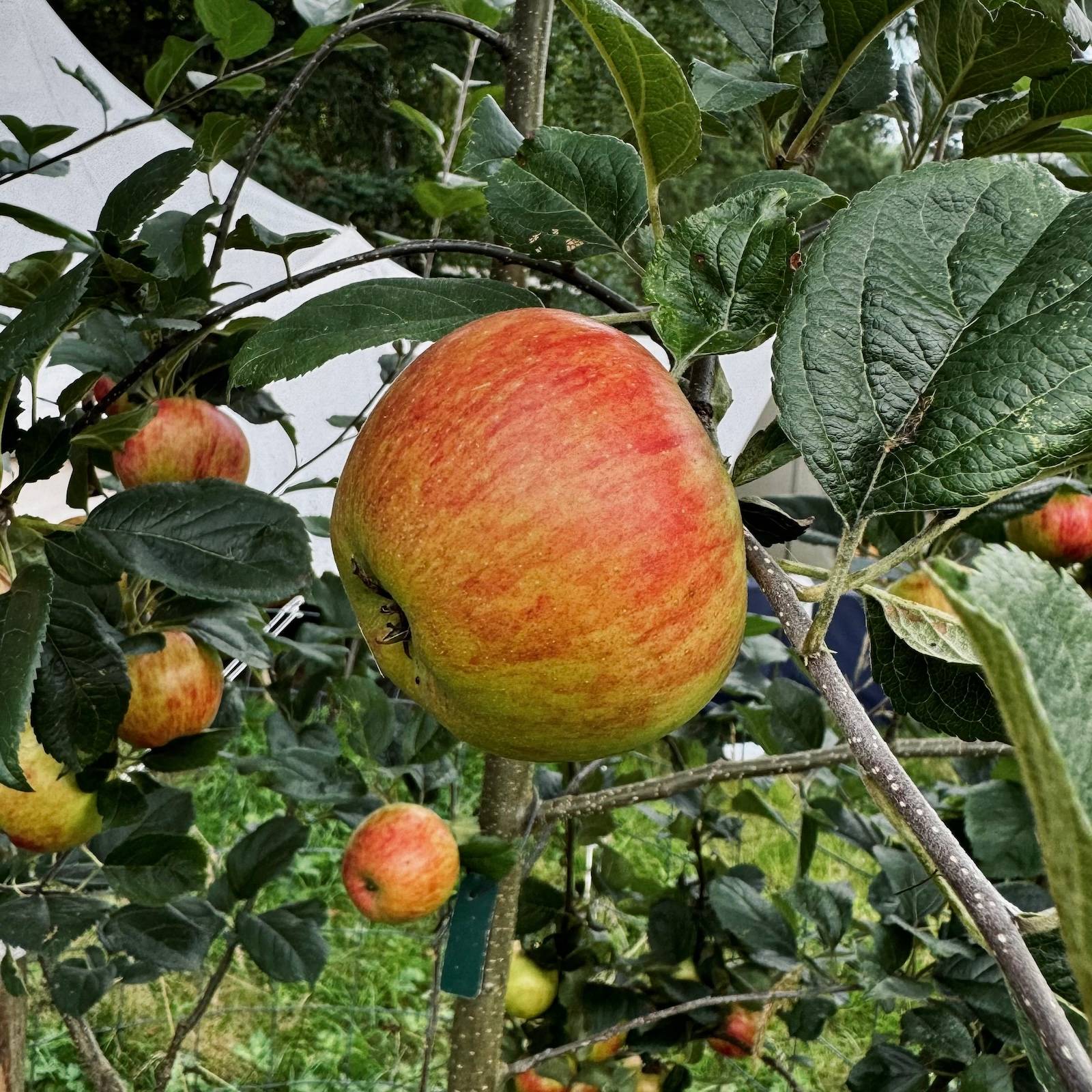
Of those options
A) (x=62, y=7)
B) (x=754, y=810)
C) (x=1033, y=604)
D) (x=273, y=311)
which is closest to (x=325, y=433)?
(x=273, y=311)

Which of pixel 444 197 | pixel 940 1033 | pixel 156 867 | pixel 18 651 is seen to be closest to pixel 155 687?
pixel 156 867

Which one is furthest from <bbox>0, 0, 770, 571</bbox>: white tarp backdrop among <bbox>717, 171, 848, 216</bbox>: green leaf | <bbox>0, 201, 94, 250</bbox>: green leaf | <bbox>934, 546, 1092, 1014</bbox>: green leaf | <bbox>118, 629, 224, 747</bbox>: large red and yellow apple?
<bbox>934, 546, 1092, 1014</bbox>: green leaf

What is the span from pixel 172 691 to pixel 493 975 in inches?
13.0

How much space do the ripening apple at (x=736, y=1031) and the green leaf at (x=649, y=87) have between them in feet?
2.99

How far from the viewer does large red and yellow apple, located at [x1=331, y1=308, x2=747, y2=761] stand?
36cm

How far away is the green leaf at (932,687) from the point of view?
1.33ft

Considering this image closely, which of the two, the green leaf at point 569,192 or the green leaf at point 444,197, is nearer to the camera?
the green leaf at point 569,192

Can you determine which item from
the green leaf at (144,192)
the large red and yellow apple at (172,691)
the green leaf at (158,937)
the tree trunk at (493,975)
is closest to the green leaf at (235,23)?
the green leaf at (144,192)

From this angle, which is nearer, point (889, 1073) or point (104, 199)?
point (889, 1073)

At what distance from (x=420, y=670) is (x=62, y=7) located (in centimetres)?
718

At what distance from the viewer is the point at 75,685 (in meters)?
0.55

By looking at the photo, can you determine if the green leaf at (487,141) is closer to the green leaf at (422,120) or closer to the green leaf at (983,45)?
the green leaf at (983,45)

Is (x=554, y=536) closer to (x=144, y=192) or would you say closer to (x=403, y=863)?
(x=144, y=192)

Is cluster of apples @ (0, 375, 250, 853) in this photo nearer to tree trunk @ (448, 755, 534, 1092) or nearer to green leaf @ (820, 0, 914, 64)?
tree trunk @ (448, 755, 534, 1092)
